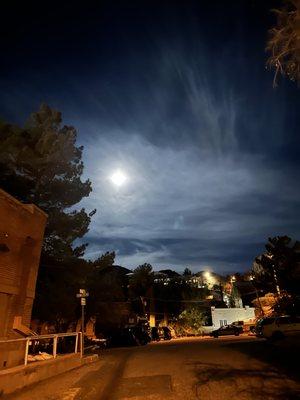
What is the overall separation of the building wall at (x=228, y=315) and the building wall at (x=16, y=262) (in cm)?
5002

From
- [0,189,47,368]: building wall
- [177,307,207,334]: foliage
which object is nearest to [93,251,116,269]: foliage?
[0,189,47,368]: building wall

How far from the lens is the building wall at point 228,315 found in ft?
198

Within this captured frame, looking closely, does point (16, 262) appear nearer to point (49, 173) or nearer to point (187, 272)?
point (49, 173)

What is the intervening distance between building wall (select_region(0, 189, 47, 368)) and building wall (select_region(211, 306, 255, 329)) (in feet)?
164

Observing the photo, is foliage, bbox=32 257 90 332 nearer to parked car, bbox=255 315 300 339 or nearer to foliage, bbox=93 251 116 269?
foliage, bbox=93 251 116 269

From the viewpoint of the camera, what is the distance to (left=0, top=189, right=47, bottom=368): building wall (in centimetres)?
1344

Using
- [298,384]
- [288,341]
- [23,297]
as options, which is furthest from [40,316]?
[298,384]

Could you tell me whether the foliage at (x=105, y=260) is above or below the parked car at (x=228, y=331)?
above

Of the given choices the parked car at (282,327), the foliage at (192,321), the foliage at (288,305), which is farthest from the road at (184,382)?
the foliage at (192,321)

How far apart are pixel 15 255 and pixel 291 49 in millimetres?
11835

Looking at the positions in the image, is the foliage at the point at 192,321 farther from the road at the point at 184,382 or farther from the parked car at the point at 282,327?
the road at the point at 184,382

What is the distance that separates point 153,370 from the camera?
1216 cm

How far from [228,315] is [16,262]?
176ft

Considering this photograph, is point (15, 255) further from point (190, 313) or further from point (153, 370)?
point (190, 313)
